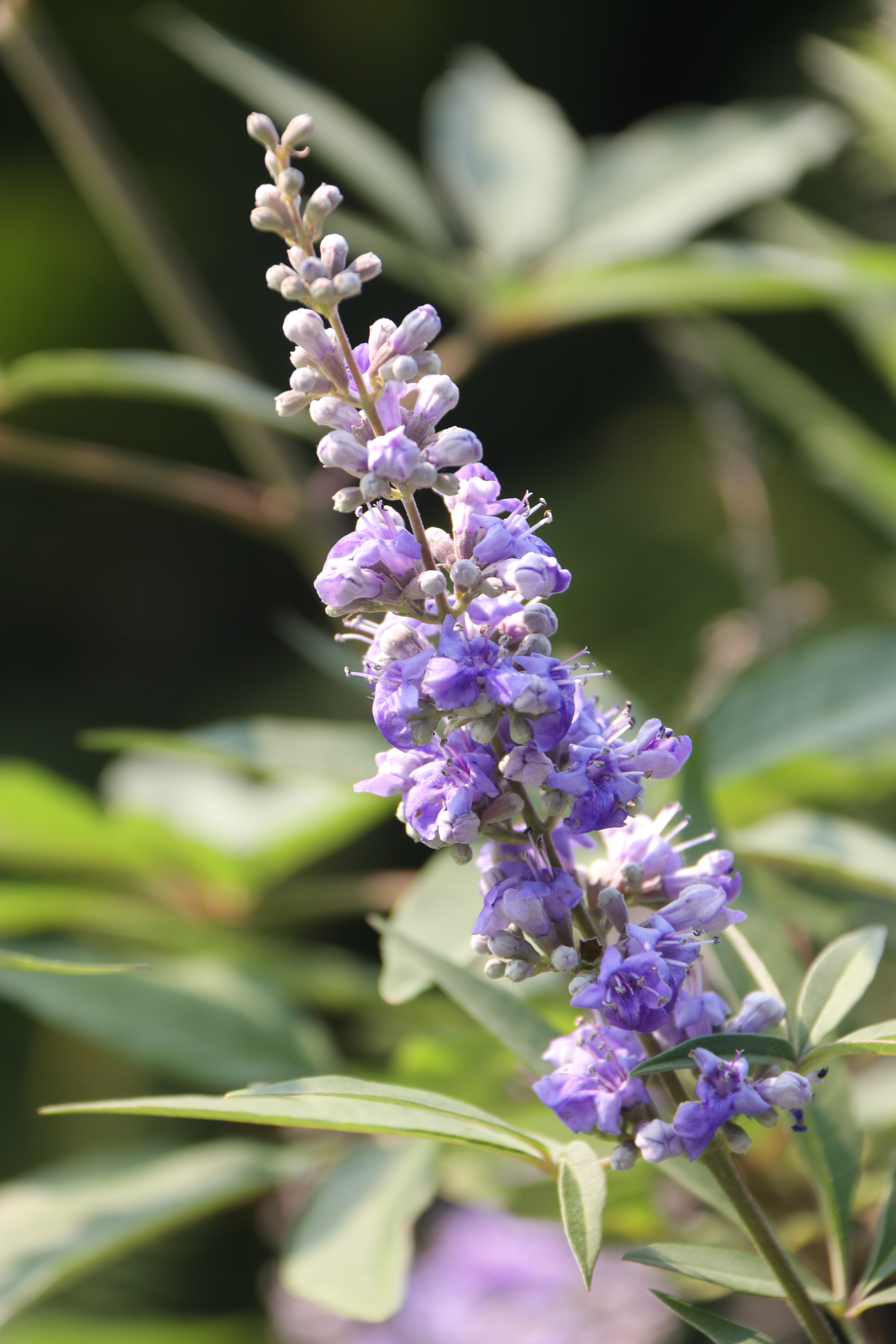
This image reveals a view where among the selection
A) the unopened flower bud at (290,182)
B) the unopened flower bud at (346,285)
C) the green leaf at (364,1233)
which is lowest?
the green leaf at (364,1233)

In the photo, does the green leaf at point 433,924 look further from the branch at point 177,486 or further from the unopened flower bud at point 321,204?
the branch at point 177,486

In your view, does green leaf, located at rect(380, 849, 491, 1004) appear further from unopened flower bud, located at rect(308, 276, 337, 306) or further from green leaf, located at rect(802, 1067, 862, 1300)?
unopened flower bud, located at rect(308, 276, 337, 306)

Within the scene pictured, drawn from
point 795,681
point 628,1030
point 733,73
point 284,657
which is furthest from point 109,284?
point 628,1030

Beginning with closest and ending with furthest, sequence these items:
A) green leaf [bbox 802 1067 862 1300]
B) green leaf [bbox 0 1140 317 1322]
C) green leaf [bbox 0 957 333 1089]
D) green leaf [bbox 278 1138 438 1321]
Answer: green leaf [bbox 802 1067 862 1300], green leaf [bbox 278 1138 438 1321], green leaf [bbox 0 1140 317 1322], green leaf [bbox 0 957 333 1089]

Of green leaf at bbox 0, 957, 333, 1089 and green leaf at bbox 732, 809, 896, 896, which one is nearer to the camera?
green leaf at bbox 732, 809, 896, 896

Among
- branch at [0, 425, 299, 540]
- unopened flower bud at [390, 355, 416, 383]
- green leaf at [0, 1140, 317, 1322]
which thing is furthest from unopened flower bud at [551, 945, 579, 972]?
branch at [0, 425, 299, 540]

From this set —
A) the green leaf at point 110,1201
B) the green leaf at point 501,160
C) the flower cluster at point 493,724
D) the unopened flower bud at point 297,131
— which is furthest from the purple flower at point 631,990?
the green leaf at point 501,160

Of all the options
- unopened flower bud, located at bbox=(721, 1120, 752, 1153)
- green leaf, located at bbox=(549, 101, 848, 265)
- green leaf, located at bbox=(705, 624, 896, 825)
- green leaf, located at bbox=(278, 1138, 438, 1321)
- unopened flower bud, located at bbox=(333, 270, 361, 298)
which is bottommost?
green leaf, located at bbox=(278, 1138, 438, 1321)
